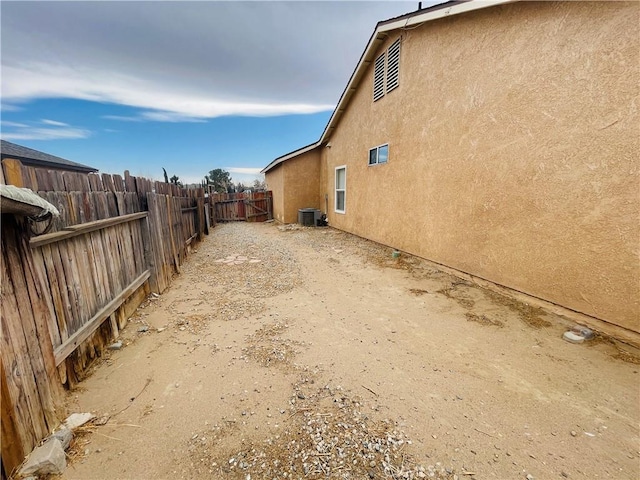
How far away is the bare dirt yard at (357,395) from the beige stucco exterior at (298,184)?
30.0ft

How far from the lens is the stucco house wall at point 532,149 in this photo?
2764mm

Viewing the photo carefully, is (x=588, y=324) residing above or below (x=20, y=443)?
below

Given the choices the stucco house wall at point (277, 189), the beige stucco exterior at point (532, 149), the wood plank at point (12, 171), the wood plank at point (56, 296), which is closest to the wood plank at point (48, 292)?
the wood plank at point (56, 296)

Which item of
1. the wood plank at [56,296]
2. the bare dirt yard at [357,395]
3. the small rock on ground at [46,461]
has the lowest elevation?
the bare dirt yard at [357,395]

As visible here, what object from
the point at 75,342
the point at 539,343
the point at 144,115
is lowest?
the point at 539,343

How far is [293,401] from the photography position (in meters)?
2.04

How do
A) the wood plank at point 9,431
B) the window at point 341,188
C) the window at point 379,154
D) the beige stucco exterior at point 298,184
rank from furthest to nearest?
the beige stucco exterior at point 298,184
the window at point 341,188
the window at point 379,154
the wood plank at point 9,431

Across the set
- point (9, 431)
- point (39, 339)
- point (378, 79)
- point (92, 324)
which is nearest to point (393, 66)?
point (378, 79)

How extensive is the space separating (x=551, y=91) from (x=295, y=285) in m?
4.71

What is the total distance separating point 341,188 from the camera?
1028 centimetres

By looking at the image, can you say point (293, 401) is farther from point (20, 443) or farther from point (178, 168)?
point (178, 168)

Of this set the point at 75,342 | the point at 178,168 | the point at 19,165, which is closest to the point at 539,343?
the point at 75,342

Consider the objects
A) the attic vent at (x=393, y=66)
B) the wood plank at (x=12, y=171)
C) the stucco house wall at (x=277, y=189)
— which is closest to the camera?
the wood plank at (x=12, y=171)

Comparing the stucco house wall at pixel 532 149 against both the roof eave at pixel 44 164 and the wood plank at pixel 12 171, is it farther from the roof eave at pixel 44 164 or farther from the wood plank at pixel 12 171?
the roof eave at pixel 44 164
